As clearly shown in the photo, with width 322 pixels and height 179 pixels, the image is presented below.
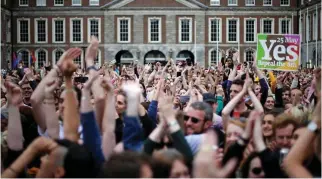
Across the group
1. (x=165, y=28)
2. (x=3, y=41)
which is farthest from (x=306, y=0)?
(x=3, y=41)

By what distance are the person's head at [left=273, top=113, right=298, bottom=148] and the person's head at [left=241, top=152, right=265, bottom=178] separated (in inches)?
23.1

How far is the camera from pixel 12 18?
5844 centimetres

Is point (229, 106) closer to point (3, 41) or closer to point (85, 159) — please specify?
point (85, 159)

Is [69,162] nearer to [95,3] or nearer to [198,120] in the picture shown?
[198,120]

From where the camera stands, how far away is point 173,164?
13.5 feet

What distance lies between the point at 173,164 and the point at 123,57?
181 feet

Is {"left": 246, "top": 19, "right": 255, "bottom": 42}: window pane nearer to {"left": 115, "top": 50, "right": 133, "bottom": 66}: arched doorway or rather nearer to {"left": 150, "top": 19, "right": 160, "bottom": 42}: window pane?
{"left": 150, "top": 19, "right": 160, "bottom": 42}: window pane

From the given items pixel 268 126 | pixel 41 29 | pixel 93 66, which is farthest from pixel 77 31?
pixel 93 66

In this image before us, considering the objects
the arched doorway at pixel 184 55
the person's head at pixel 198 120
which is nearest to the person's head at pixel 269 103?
the person's head at pixel 198 120

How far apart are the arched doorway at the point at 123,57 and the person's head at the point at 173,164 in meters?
54.4

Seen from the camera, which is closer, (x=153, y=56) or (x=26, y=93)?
(x=26, y=93)

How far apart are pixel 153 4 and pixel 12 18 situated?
1291cm

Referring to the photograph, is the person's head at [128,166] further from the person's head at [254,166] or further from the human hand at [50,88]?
the human hand at [50,88]

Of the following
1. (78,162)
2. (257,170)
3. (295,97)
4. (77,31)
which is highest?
(77,31)
